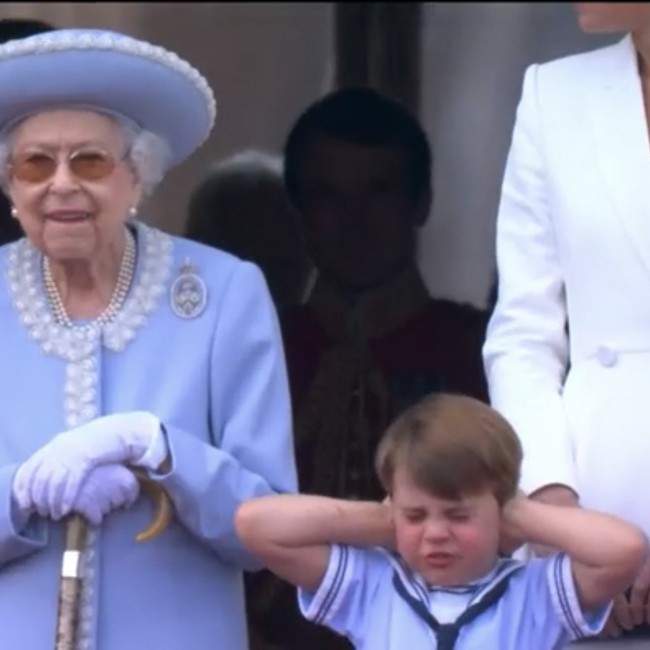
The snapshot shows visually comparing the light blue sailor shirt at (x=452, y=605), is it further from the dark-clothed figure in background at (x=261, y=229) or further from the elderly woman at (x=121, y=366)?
the dark-clothed figure in background at (x=261, y=229)

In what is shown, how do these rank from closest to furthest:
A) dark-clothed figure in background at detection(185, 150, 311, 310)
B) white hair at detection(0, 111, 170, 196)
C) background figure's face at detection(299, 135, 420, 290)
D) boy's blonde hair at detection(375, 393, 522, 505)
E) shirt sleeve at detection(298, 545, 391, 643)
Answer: boy's blonde hair at detection(375, 393, 522, 505)
shirt sleeve at detection(298, 545, 391, 643)
white hair at detection(0, 111, 170, 196)
background figure's face at detection(299, 135, 420, 290)
dark-clothed figure in background at detection(185, 150, 311, 310)

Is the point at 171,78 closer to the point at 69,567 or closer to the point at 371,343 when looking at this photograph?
the point at 69,567

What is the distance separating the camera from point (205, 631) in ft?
13.4

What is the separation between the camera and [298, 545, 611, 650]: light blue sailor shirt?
3.79 meters

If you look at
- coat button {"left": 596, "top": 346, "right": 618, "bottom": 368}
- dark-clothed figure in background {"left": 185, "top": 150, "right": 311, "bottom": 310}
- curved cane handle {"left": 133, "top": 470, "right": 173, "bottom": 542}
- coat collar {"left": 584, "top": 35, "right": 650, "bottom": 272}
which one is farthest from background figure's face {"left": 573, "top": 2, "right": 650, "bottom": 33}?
dark-clothed figure in background {"left": 185, "top": 150, "right": 311, "bottom": 310}

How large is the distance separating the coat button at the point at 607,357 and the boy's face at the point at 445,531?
1.17 ft

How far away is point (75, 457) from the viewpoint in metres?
3.89

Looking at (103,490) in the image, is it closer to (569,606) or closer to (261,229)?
(569,606)

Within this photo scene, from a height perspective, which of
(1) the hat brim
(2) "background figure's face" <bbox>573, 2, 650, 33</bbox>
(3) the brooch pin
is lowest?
(3) the brooch pin

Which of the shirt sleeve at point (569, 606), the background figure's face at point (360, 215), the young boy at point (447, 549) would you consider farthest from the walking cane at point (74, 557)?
the background figure's face at point (360, 215)

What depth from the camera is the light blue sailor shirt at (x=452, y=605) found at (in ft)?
12.4

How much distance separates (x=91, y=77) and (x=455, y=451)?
80 centimetres

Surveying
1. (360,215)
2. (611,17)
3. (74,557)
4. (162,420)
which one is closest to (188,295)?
(162,420)

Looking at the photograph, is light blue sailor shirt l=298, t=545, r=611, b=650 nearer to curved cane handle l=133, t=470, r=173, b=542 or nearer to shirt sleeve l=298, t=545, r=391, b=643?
shirt sleeve l=298, t=545, r=391, b=643
